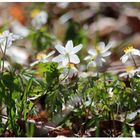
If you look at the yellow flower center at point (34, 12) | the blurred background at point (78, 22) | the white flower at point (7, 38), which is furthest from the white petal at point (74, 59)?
the yellow flower center at point (34, 12)

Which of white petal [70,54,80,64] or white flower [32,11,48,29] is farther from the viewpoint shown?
white flower [32,11,48,29]

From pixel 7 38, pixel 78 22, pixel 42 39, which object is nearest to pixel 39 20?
pixel 78 22

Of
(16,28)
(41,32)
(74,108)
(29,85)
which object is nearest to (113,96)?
(74,108)

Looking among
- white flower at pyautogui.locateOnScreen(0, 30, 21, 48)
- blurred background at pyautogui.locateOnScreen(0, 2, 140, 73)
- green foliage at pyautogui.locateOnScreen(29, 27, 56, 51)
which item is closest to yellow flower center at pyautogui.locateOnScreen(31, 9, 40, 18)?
blurred background at pyautogui.locateOnScreen(0, 2, 140, 73)

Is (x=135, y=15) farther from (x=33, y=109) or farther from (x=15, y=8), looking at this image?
(x=33, y=109)

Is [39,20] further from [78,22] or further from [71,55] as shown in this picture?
[71,55]

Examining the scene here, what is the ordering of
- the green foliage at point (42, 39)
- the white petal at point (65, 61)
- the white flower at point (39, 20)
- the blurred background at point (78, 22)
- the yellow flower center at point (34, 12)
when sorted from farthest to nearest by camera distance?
the yellow flower center at point (34, 12) < the blurred background at point (78, 22) < the white flower at point (39, 20) < the green foliage at point (42, 39) < the white petal at point (65, 61)

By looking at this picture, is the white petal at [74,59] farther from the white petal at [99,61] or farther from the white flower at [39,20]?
the white flower at [39,20]

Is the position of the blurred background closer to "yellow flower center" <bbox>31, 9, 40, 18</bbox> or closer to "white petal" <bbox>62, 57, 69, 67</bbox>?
"yellow flower center" <bbox>31, 9, 40, 18</bbox>

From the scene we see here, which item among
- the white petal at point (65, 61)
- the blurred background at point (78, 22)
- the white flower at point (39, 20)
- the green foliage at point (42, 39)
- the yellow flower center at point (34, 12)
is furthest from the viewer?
the yellow flower center at point (34, 12)
